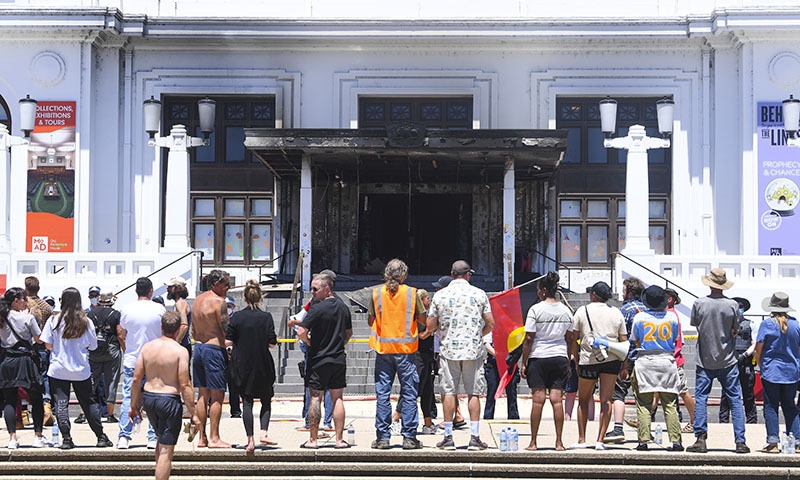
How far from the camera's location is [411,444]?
1228 centimetres

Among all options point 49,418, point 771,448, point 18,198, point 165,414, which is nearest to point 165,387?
point 165,414

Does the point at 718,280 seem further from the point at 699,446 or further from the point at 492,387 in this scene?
the point at 492,387

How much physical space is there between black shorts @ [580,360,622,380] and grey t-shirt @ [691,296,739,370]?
3.01ft

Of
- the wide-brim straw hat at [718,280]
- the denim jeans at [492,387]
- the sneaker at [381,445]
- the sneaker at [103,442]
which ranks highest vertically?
the wide-brim straw hat at [718,280]

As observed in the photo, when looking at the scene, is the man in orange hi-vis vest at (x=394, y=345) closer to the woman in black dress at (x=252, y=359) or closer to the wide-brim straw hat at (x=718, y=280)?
the woman in black dress at (x=252, y=359)

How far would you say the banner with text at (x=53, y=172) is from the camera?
27578 millimetres

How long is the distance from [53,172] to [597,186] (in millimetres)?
12784

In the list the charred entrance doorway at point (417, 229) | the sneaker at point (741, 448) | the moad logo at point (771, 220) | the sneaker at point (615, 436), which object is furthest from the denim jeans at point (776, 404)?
the charred entrance doorway at point (417, 229)

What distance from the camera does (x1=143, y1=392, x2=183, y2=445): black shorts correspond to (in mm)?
10766

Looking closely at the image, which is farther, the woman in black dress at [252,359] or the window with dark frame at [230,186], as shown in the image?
the window with dark frame at [230,186]

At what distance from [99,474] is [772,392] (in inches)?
275

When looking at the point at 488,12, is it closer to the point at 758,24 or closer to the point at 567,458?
the point at 758,24

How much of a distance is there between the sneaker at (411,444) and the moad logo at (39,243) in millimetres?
17317

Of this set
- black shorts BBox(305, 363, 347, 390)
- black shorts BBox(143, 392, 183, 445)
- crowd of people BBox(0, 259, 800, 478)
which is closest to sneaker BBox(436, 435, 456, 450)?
crowd of people BBox(0, 259, 800, 478)
